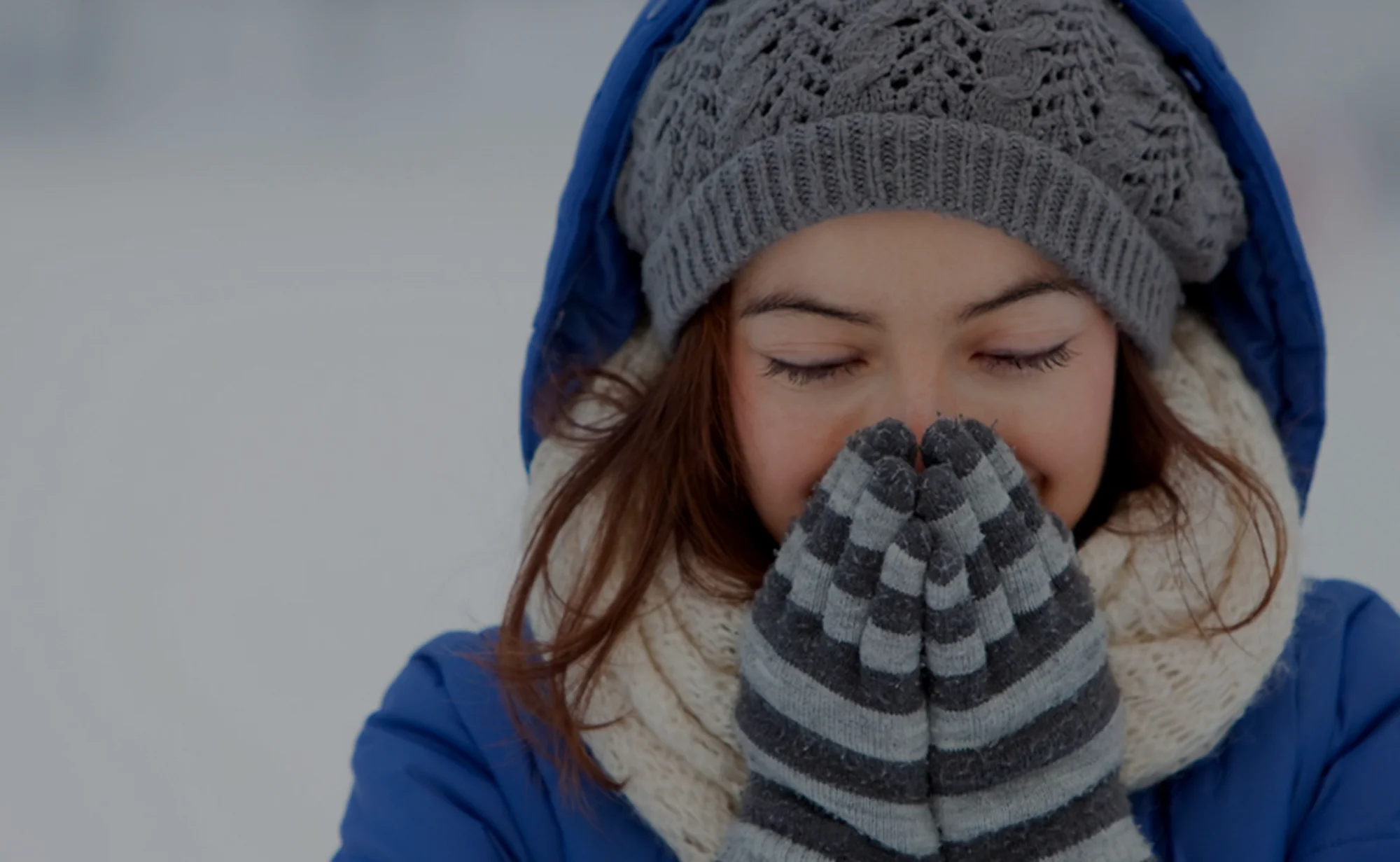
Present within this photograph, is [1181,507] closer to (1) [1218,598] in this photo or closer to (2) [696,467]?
(1) [1218,598]

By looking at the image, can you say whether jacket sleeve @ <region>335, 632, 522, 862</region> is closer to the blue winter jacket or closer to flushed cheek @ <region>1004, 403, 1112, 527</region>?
the blue winter jacket

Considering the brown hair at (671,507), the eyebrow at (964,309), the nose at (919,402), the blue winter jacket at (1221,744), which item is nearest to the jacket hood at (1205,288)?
the blue winter jacket at (1221,744)

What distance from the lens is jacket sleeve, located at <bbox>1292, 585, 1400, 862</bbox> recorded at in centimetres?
98

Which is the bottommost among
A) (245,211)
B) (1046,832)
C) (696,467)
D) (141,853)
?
(141,853)

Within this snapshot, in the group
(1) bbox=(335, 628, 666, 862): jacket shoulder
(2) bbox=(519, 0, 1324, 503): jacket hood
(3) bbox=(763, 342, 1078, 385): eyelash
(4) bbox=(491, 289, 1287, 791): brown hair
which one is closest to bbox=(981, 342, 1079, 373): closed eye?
(3) bbox=(763, 342, 1078, 385): eyelash

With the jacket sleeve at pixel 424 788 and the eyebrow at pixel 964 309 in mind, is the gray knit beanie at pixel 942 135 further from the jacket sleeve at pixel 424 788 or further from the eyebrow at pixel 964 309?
the jacket sleeve at pixel 424 788

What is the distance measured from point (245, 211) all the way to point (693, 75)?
183 centimetres

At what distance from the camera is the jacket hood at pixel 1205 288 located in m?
1.07

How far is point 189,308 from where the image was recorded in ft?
7.95

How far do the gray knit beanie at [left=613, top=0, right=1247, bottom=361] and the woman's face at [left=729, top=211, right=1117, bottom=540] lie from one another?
0.02 metres

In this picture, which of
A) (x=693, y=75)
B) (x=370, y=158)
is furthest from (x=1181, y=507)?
(x=370, y=158)

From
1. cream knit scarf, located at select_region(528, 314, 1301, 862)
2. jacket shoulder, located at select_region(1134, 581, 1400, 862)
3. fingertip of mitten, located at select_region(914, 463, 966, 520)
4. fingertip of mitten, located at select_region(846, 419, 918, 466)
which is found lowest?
jacket shoulder, located at select_region(1134, 581, 1400, 862)

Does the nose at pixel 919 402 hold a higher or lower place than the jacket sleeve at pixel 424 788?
higher

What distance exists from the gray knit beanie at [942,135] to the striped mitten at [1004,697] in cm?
17
